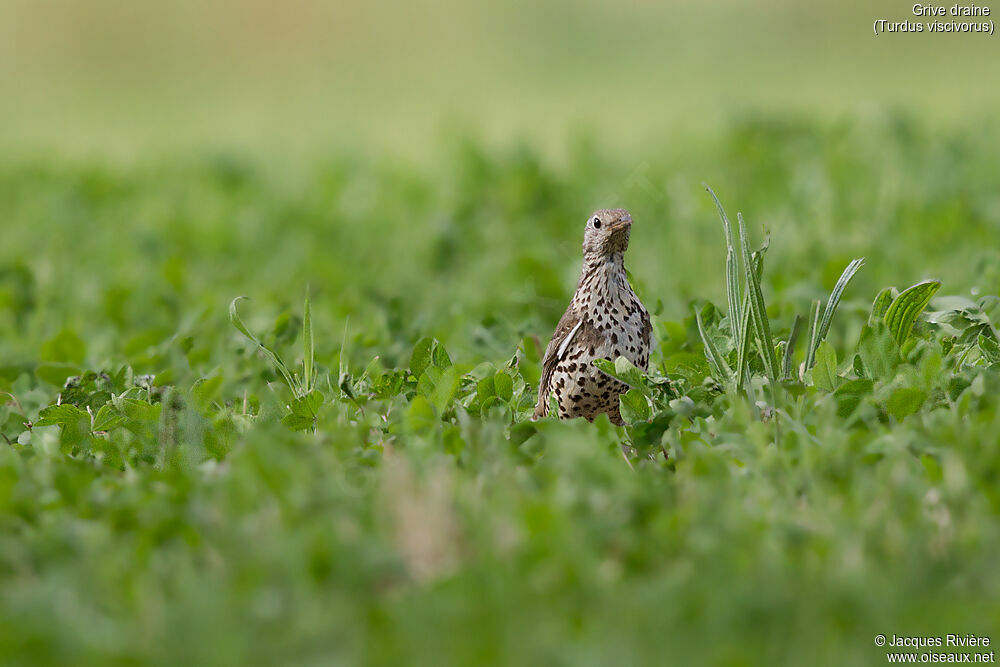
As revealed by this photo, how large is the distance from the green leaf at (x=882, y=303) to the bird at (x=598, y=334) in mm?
776

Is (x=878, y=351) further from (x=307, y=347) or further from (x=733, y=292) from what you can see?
(x=307, y=347)

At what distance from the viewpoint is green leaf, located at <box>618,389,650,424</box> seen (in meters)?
3.74

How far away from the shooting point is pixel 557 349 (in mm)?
4066

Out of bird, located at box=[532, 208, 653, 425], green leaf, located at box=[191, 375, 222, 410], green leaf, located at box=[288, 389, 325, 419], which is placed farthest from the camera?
green leaf, located at box=[191, 375, 222, 410]

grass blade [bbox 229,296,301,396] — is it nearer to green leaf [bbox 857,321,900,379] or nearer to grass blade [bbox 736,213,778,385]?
grass blade [bbox 736,213,778,385]

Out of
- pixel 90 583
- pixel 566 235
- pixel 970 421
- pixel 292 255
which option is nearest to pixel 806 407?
pixel 970 421

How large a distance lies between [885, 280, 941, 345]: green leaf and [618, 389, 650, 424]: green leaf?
88 cm

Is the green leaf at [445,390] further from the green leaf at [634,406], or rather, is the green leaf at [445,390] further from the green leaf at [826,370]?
the green leaf at [826,370]

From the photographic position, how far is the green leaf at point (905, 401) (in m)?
3.46

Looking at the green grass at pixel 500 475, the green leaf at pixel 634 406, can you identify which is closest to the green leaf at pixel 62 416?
the green grass at pixel 500 475

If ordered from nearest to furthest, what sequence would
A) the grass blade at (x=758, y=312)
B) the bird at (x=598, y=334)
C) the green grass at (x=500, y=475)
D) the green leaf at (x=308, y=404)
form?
the green grass at (x=500, y=475)
the grass blade at (x=758, y=312)
the green leaf at (x=308, y=404)
the bird at (x=598, y=334)

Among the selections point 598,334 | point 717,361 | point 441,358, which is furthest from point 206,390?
point 717,361

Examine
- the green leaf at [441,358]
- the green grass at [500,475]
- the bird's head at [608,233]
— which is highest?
the bird's head at [608,233]

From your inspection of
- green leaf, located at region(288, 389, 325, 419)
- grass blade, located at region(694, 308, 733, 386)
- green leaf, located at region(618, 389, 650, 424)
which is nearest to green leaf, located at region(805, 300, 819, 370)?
grass blade, located at region(694, 308, 733, 386)
